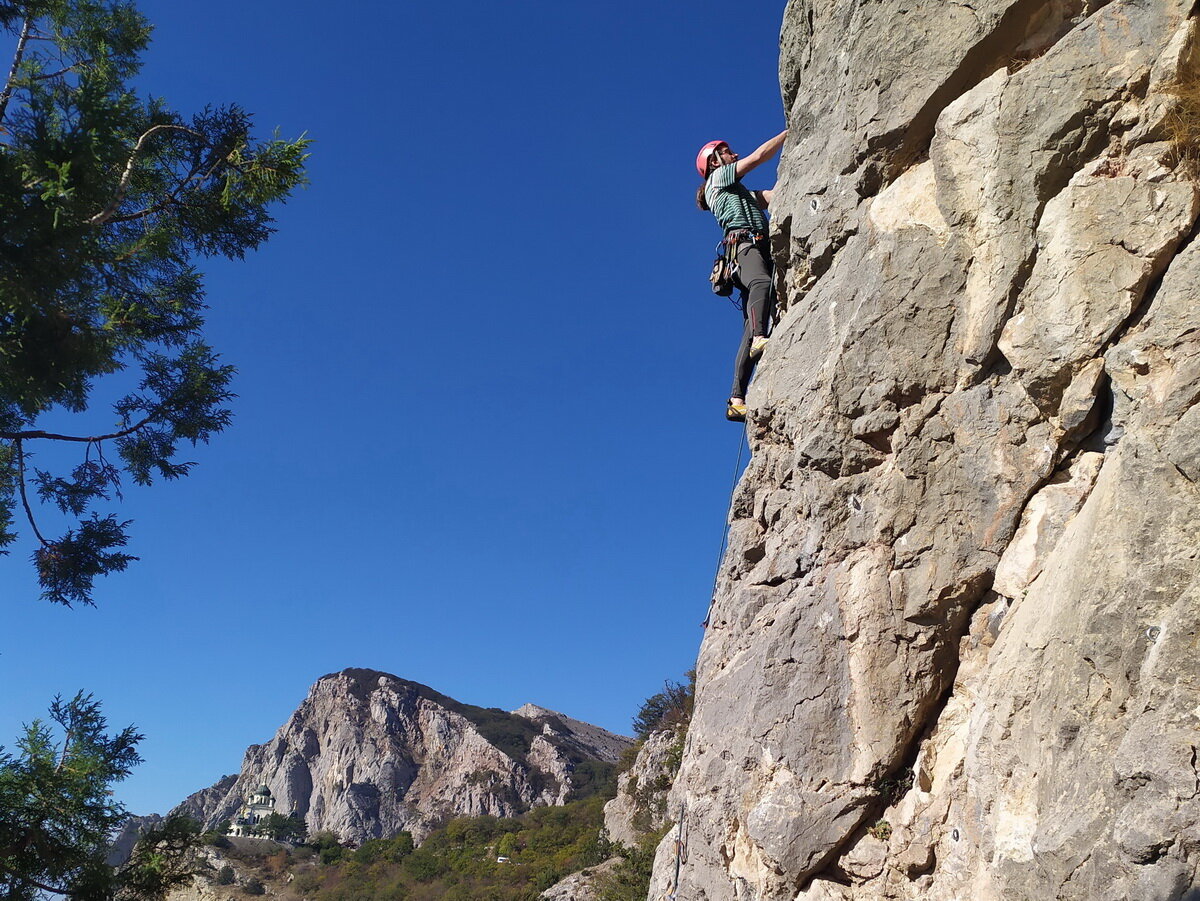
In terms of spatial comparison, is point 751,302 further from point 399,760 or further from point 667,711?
point 399,760

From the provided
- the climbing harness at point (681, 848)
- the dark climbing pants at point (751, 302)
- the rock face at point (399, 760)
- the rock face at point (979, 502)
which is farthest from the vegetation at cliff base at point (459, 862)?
the rock face at point (979, 502)

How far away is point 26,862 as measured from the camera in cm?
836

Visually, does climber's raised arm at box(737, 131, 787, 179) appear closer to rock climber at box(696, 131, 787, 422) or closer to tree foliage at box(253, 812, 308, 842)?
rock climber at box(696, 131, 787, 422)

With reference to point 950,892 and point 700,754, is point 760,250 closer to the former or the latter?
point 700,754

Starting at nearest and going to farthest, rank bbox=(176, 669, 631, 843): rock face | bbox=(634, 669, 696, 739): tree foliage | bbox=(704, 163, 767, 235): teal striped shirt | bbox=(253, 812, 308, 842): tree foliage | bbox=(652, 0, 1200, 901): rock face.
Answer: bbox=(652, 0, 1200, 901): rock face
bbox=(704, 163, 767, 235): teal striped shirt
bbox=(634, 669, 696, 739): tree foliage
bbox=(253, 812, 308, 842): tree foliage
bbox=(176, 669, 631, 843): rock face

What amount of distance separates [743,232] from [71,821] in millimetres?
9106

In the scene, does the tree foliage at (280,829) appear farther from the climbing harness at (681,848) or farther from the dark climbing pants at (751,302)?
the dark climbing pants at (751,302)

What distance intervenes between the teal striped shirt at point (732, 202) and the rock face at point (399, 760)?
6093cm

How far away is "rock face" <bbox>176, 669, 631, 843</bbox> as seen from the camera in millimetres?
67500

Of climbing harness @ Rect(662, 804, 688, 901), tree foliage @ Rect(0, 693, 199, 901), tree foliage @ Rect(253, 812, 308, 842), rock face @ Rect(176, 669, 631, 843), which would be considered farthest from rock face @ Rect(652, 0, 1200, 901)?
rock face @ Rect(176, 669, 631, 843)

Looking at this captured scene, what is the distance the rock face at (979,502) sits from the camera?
372 cm

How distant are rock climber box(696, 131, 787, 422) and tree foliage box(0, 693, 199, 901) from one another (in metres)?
7.74

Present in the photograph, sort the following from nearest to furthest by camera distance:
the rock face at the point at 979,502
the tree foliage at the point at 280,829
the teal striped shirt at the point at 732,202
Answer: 1. the rock face at the point at 979,502
2. the teal striped shirt at the point at 732,202
3. the tree foliage at the point at 280,829

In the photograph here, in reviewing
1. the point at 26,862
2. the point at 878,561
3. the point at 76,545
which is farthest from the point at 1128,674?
the point at 76,545
